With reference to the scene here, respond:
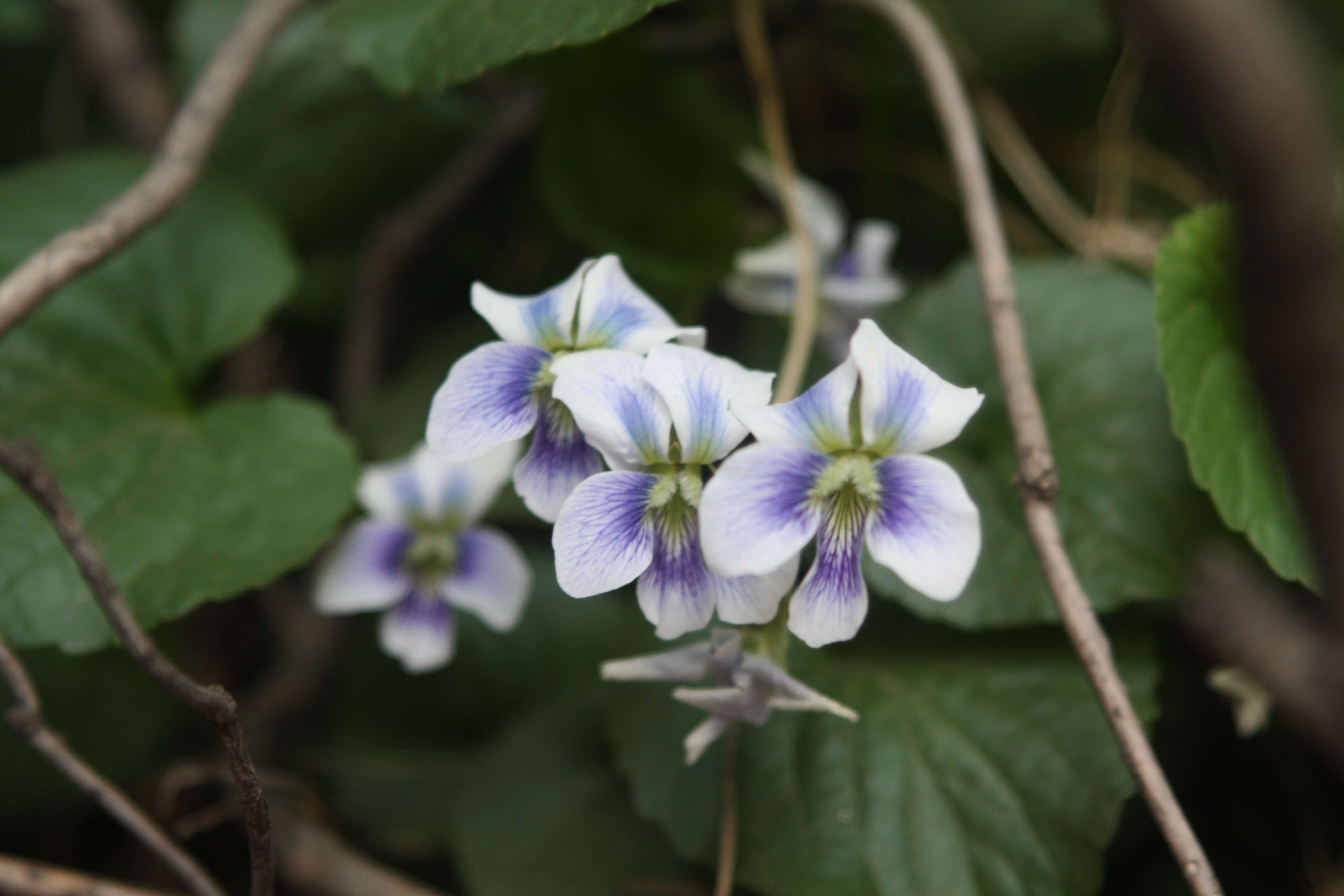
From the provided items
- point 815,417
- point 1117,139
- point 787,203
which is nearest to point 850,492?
point 815,417

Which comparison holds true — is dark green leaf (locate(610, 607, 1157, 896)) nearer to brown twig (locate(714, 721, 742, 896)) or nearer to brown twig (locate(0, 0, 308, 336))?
brown twig (locate(714, 721, 742, 896))

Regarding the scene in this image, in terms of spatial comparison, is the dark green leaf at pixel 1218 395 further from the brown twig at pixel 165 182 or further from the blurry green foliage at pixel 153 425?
the brown twig at pixel 165 182

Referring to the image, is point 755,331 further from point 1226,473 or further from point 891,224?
point 1226,473

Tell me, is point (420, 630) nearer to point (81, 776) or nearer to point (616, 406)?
point (81, 776)

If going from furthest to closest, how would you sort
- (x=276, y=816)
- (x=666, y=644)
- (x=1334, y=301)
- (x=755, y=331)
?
(x=755, y=331), (x=276, y=816), (x=666, y=644), (x=1334, y=301)

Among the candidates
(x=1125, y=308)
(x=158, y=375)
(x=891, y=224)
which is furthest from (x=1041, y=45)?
(x=158, y=375)
